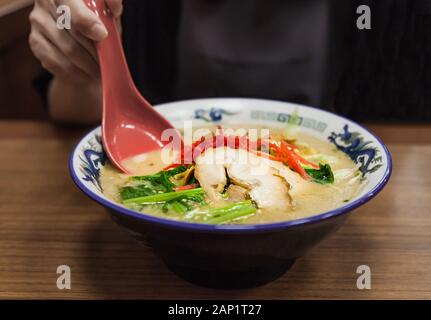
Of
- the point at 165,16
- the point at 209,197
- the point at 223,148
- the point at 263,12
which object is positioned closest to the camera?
the point at 209,197

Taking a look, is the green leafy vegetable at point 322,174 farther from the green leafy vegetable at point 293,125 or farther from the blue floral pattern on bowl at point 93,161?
the blue floral pattern on bowl at point 93,161

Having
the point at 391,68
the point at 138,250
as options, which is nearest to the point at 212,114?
the point at 138,250

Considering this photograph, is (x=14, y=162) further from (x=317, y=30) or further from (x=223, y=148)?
(x=317, y=30)

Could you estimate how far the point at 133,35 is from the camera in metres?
2.04

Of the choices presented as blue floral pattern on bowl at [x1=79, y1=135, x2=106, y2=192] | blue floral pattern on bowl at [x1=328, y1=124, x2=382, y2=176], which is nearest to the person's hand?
blue floral pattern on bowl at [x1=79, y1=135, x2=106, y2=192]

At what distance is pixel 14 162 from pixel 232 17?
0.90m

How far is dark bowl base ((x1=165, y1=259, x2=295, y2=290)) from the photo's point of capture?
871 mm

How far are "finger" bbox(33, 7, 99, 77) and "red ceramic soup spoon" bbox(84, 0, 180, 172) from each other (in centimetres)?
11

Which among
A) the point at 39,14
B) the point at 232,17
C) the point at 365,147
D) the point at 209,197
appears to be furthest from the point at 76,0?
the point at 232,17

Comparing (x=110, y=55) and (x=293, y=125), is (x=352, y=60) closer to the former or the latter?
(x=293, y=125)

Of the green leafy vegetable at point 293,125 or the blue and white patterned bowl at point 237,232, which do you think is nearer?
the blue and white patterned bowl at point 237,232

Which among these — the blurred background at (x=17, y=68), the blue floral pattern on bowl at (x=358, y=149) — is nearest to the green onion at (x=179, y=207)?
the blue floral pattern on bowl at (x=358, y=149)

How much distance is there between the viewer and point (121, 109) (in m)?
1.19

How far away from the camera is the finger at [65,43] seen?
122cm
